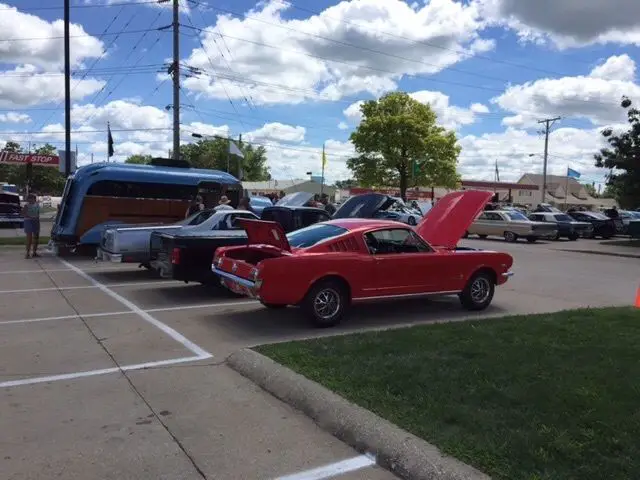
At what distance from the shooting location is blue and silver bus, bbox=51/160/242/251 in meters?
16.1

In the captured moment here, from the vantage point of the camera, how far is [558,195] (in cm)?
11250

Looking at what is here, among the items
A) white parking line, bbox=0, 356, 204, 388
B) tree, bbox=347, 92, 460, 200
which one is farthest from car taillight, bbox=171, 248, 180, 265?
tree, bbox=347, 92, 460, 200

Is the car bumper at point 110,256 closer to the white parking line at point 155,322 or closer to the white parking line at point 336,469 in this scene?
the white parking line at point 155,322

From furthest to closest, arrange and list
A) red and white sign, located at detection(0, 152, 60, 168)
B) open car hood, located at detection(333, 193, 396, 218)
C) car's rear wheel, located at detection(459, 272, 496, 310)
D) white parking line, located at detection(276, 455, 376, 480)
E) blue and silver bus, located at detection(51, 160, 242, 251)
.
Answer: red and white sign, located at detection(0, 152, 60, 168) < blue and silver bus, located at detection(51, 160, 242, 251) < open car hood, located at detection(333, 193, 396, 218) < car's rear wheel, located at detection(459, 272, 496, 310) < white parking line, located at detection(276, 455, 376, 480)

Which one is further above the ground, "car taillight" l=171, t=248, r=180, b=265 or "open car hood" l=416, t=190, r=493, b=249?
"open car hood" l=416, t=190, r=493, b=249

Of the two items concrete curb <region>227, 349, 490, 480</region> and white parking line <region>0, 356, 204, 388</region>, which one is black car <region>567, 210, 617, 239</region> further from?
concrete curb <region>227, 349, 490, 480</region>

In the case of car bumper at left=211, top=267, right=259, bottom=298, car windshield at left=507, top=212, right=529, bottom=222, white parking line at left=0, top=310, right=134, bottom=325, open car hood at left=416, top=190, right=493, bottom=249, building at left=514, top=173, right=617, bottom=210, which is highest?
building at left=514, top=173, right=617, bottom=210

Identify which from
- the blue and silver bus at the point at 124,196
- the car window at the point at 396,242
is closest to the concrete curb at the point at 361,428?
the car window at the point at 396,242

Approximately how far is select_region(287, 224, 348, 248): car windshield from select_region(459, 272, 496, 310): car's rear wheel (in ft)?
7.89

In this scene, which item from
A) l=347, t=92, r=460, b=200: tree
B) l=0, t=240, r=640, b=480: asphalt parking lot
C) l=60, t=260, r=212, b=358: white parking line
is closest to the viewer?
l=0, t=240, r=640, b=480: asphalt parking lot

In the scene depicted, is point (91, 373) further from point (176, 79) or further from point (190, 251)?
point (176, 79)

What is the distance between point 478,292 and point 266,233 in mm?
3760

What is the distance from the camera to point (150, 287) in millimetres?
11500

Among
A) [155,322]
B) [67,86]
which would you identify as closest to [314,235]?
[155,322]
